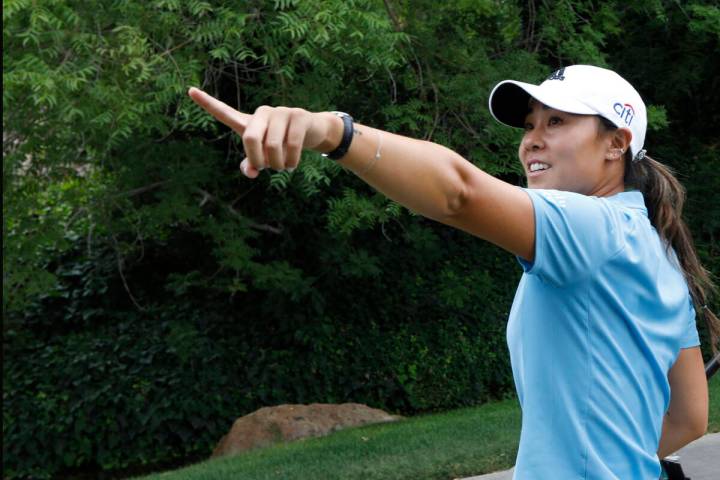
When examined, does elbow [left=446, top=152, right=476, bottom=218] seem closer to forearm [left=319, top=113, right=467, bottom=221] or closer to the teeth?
forearm [left=319, top=113, right=467, bottom=221]

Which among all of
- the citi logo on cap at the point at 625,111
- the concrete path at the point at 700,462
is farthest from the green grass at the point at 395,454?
the citi logo on cap at the point at 625,111

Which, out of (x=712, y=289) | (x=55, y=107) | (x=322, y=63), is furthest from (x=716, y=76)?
(x=712, y=289)

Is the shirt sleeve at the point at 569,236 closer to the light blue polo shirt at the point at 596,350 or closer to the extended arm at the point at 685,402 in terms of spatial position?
the light blue polo shirt at the point at 596,350

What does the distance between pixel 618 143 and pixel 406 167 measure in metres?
0.70

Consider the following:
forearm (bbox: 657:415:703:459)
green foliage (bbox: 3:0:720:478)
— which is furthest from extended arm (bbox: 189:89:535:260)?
green foliage (bbox: 3:0:720:478)

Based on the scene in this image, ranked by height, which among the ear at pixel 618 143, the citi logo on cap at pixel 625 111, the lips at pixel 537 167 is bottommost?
the lips at pixel 537 167

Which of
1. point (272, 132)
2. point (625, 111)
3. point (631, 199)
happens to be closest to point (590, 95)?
point (625, 111)

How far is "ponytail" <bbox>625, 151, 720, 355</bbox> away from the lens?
7.17 ft

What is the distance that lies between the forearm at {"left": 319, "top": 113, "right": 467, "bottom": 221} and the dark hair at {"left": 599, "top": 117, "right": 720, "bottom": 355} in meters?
0.68

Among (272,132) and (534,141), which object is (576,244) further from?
(272,132)

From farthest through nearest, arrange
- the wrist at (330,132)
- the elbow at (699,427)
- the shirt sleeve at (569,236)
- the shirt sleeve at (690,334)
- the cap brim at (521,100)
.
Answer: the elbow at (699,427) → the shirt sleeve at (690,334) → the cap brim at (521,100) → the shirt sleeve at (569,236) → the wrist at (330,132)

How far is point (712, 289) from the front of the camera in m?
2.31

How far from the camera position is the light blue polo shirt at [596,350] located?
1.82 metres

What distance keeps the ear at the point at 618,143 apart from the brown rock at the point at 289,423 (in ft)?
25.3
